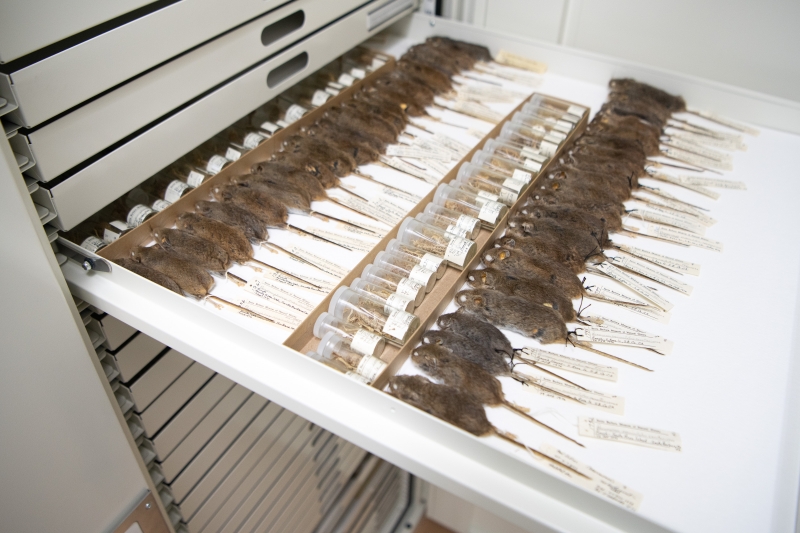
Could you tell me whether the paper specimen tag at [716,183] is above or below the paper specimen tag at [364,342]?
above

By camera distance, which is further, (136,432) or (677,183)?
(677,183)

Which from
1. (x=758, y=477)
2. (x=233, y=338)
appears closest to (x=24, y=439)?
(x=233, y=338)

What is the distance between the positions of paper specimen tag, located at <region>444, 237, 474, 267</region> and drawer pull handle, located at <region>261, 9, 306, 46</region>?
104 cm

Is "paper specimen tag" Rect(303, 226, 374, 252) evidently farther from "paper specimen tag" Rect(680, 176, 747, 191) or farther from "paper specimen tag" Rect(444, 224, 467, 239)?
"paper specimen tag" Rect(680, 176, 747, 191)

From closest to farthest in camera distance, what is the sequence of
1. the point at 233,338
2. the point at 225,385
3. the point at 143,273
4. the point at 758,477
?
the point at 758,477 < the point at 233,338 < the point at 143,273 < the point at 225,385

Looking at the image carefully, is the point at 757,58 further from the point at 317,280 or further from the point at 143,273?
the point at 143,273

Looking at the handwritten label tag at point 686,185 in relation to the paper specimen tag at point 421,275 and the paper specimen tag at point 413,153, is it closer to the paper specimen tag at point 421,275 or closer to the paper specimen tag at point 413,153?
the paper specimen tag at point 413,153

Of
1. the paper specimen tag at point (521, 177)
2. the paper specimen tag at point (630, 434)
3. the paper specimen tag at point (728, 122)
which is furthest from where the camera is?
the paper specimen tag at point (728, 122)

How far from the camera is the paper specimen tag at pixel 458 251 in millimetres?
1468

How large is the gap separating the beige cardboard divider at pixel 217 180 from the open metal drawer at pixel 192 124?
10 centimetres

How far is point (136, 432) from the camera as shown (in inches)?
69.0

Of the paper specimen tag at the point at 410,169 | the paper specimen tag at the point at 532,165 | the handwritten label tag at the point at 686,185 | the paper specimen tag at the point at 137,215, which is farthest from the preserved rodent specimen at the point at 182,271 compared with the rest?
the handwritten label tag at the point at 686,185

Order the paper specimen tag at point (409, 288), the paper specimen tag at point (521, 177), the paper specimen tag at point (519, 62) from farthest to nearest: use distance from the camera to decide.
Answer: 1. the paper specimen tag at point (519, 62)
2. the paper specimen tag at point (521, 177)
3. the paper specimen tag at point (409, 288)

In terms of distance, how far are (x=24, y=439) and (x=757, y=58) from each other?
2.65 meters
